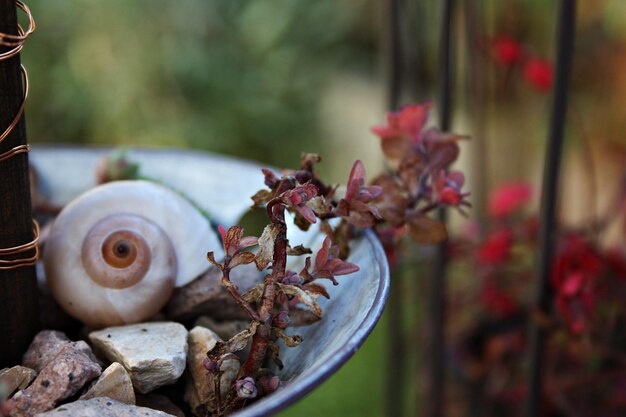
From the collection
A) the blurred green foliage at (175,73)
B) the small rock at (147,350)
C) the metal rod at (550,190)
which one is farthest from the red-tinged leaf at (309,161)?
the blurred green foliage at (175,73)

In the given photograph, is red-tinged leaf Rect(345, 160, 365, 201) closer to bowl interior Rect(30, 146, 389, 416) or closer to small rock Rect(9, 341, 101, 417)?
bowl interior Rect(30, 146, 389, 416)

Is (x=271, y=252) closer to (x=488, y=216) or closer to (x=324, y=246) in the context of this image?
(x=324, y=246)

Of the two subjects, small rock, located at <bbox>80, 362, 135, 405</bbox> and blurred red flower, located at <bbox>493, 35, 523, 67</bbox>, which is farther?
blurred red flower, located at <bbox>493, 35, 523, 67</bbox>

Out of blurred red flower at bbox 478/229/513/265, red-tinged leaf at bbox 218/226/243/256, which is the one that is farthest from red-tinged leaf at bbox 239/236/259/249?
blurred red flower at bbox 478/229/513/265

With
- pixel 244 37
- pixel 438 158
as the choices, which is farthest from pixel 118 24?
pixel 438 158

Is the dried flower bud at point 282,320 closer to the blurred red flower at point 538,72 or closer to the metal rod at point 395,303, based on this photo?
the metal rod at point 395,303

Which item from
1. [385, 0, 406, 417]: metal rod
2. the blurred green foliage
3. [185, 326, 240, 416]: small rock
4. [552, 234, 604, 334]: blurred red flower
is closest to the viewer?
[185, 326, 240, 416]: small rock
